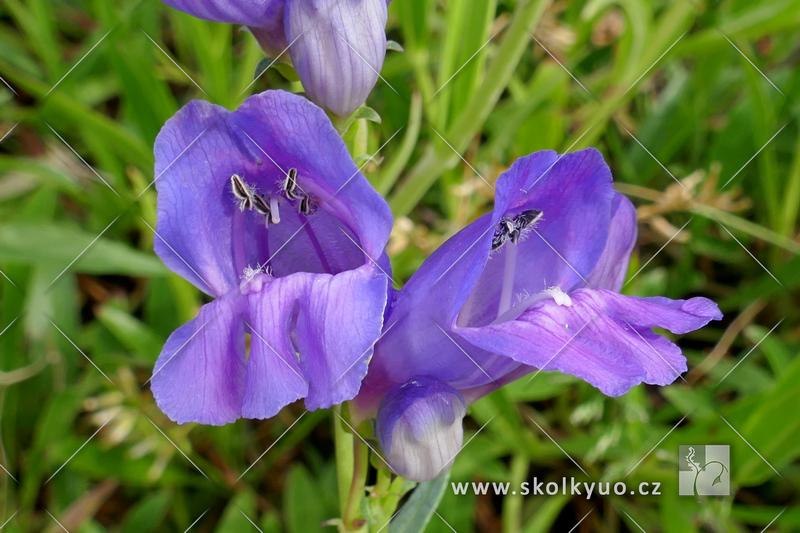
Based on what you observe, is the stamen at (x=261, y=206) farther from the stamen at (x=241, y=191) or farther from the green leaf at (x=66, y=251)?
the green leaf at (x=66, y=251)

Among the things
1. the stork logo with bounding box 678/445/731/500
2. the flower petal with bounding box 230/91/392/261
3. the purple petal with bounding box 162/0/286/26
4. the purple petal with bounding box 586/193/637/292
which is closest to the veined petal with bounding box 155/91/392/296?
the flower petal with bounding box 230/91/392/261

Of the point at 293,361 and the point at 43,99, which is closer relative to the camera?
the point at 293,361

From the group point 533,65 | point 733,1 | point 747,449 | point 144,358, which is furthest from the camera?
point 533,65

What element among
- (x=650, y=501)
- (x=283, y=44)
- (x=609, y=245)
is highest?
(x=283, y=44)

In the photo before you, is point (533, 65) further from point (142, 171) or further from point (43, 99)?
point (43, 99)

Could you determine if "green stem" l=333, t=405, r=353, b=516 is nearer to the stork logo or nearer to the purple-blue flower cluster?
the purple-blue flower cluster

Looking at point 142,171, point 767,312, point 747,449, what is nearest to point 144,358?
point 142,171
